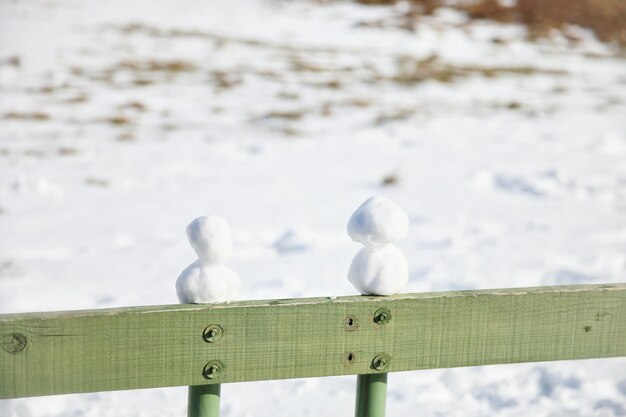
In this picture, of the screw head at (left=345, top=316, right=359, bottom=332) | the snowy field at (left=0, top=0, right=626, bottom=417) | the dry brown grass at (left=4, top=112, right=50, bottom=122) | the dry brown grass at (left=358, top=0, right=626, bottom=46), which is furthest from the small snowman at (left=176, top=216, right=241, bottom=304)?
the dry brown grass at (left=358, top=0, right=626, bottom=46)

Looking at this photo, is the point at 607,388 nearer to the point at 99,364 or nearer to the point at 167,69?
the point at 99,364

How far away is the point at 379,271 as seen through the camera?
176 cm

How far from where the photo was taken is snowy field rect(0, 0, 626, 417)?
10.9 feet

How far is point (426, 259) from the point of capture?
4.79m

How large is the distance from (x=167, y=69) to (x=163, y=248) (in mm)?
6692

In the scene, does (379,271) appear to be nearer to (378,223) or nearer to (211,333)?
(378,223)

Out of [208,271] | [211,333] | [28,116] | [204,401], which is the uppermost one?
[28,116]

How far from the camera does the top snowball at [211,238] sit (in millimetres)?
1679

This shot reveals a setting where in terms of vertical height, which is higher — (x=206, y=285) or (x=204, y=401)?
(x=206, y=285)

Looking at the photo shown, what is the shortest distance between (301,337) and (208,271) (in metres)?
0.26

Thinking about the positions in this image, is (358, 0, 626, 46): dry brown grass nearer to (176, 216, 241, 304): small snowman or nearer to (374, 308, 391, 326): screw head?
(374, 308, 391, 326): screw head

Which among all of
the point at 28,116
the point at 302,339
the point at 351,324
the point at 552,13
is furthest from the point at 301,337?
the point at 552,13

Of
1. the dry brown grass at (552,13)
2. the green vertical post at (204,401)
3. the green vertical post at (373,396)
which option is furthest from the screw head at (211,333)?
the dry brown grass at (552,13)

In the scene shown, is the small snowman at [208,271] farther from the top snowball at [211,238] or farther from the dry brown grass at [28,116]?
the dry brown grass at [28,116]
